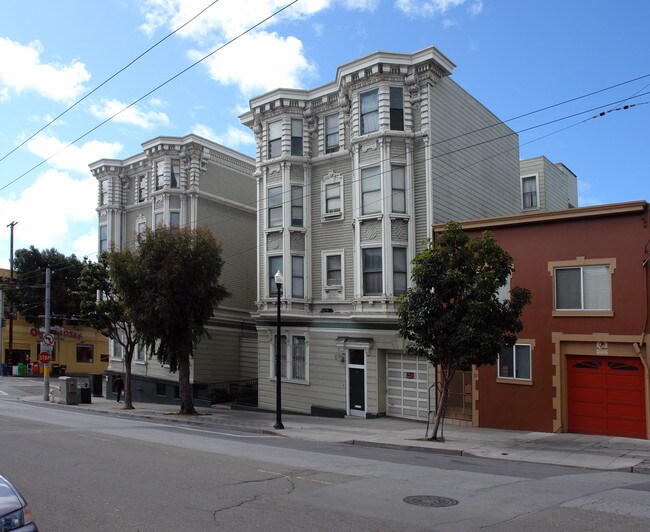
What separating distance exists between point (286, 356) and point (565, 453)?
1407 cm

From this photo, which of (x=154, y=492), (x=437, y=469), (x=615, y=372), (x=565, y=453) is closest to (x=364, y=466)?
(x=437, y=469)

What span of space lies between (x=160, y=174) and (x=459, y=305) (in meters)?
22.6

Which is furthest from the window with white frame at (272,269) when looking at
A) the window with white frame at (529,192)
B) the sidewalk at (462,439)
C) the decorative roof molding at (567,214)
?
the window with white frame at (529,192)

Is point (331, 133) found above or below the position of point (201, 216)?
above

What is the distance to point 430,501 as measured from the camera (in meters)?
8.67

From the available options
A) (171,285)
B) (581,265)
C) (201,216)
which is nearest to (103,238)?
(201,216)

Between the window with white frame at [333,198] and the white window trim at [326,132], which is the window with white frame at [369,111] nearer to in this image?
the white window trim at [326,132]

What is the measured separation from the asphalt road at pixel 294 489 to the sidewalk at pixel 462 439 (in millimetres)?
1035

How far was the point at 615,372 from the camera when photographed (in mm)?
17703

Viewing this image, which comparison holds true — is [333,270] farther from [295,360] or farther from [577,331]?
[577,331]

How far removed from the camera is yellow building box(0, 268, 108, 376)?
59.3 meters

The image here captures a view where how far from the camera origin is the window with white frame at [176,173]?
3338cm

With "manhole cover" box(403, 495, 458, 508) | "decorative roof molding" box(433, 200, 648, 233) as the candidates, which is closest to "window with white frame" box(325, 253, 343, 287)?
"decorative roof molding" box(433, 200, 648, 233)

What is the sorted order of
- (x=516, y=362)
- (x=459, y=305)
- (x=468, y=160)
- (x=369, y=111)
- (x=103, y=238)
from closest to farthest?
(x=459, y=305)
(x=516, y=362)
(x=369, y=111)
(x=468, y=160)
(x=103, y=238)
